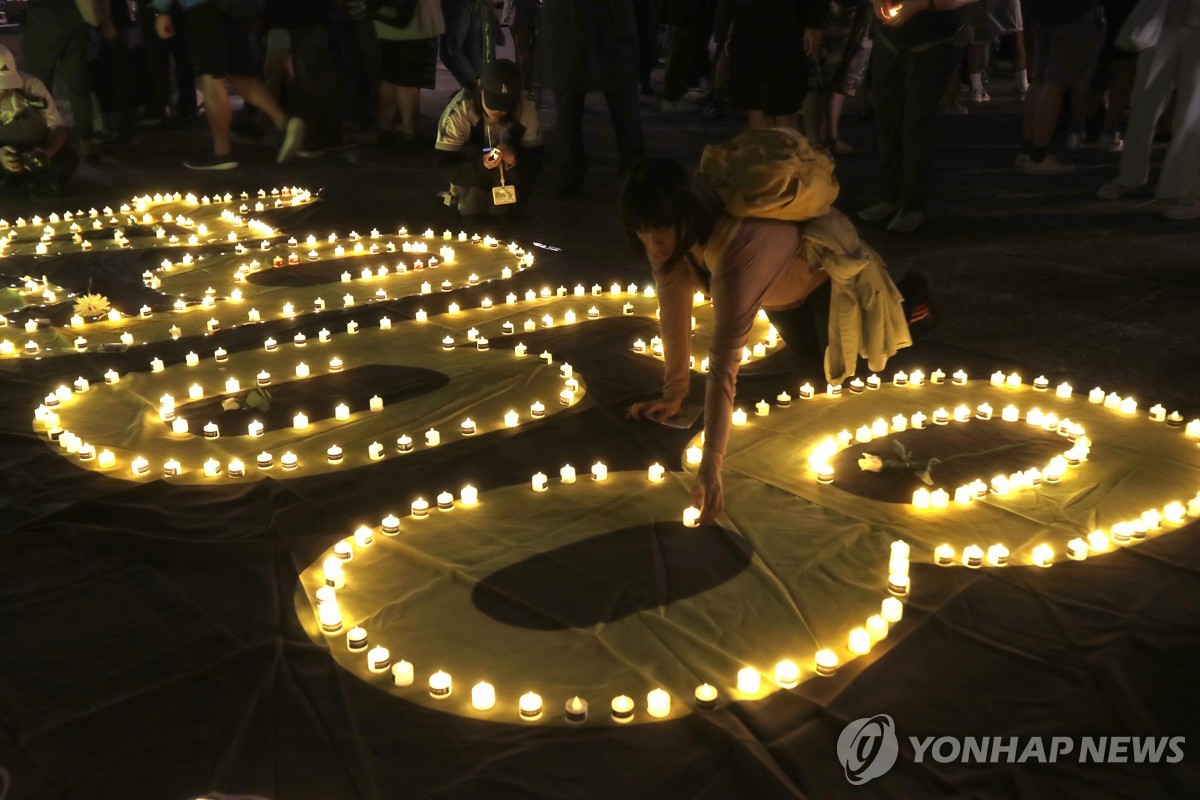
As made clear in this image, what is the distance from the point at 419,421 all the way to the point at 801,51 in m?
3.82

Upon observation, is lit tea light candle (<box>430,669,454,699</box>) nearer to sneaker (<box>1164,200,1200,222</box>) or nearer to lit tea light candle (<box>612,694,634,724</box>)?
lit tea light candle (<box>612,694,634,724</box>)

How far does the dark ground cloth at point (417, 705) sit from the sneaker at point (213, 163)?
4573 millimetres

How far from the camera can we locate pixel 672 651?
2.38 metres

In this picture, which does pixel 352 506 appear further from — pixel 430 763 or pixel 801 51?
pixel 801 51

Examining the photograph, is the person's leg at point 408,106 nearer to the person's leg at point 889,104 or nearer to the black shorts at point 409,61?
the black shorts at point 409,61

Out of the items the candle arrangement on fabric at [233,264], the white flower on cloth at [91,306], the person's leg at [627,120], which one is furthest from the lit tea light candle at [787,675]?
the person's leg at [627,120]

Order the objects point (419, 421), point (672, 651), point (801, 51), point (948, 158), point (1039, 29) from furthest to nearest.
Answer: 1. point (948, 158)
2. point (1039, 29)
3. point (801, 51)
4. point (419, 421)
5. point (672, 651)

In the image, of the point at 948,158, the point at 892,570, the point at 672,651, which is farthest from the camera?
the point at 948,158

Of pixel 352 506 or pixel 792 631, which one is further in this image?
pixel 352 506

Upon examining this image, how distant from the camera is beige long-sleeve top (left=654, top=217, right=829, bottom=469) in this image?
2.81 metres

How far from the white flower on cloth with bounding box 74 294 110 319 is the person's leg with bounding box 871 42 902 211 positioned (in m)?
3.93

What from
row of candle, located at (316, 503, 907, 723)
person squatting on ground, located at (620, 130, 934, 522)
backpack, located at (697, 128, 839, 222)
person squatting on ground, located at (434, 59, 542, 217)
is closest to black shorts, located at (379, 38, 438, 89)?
person squatting on ground, located at (434, 59, 542, 217)

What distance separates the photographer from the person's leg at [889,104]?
18.8 ft

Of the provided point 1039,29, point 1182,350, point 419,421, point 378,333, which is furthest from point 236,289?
point 1039,29
